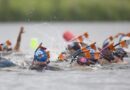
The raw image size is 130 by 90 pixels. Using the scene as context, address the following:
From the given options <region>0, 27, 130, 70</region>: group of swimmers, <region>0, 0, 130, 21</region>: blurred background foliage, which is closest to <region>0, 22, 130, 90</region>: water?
<region>0, 27, 130, 70</region>: group of swimmers

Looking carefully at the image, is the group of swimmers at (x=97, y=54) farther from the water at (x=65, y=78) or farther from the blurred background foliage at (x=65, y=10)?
the blurred background foliage at (x=65, y=10)

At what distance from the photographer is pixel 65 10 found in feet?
305

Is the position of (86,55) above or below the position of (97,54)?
below

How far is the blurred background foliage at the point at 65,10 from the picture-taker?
3605 inches

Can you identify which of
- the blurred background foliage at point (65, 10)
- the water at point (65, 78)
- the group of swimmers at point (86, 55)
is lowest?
the water at point (65, 78)

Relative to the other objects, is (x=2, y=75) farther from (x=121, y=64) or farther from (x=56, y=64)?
(x=121, y=64)

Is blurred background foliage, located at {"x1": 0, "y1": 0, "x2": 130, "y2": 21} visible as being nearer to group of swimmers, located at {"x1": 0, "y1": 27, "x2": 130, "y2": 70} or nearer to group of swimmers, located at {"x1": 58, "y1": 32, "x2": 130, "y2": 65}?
group of swimmers, located at {"x1": 0, "y1": 27, "x2": 130, "y2": 70}

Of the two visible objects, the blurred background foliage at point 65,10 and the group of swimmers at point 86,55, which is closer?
the group of swimmers at point 86,55

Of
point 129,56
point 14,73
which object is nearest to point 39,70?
point 14,73

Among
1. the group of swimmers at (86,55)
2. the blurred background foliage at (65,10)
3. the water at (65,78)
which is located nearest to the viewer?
the water at (65,78)

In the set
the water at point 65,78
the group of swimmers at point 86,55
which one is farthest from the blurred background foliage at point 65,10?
the group of swimmers at point 86,55

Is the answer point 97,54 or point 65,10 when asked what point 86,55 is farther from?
point 65,10

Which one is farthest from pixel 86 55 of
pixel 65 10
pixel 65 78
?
pixel 65 10

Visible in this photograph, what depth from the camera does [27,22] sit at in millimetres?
93875
